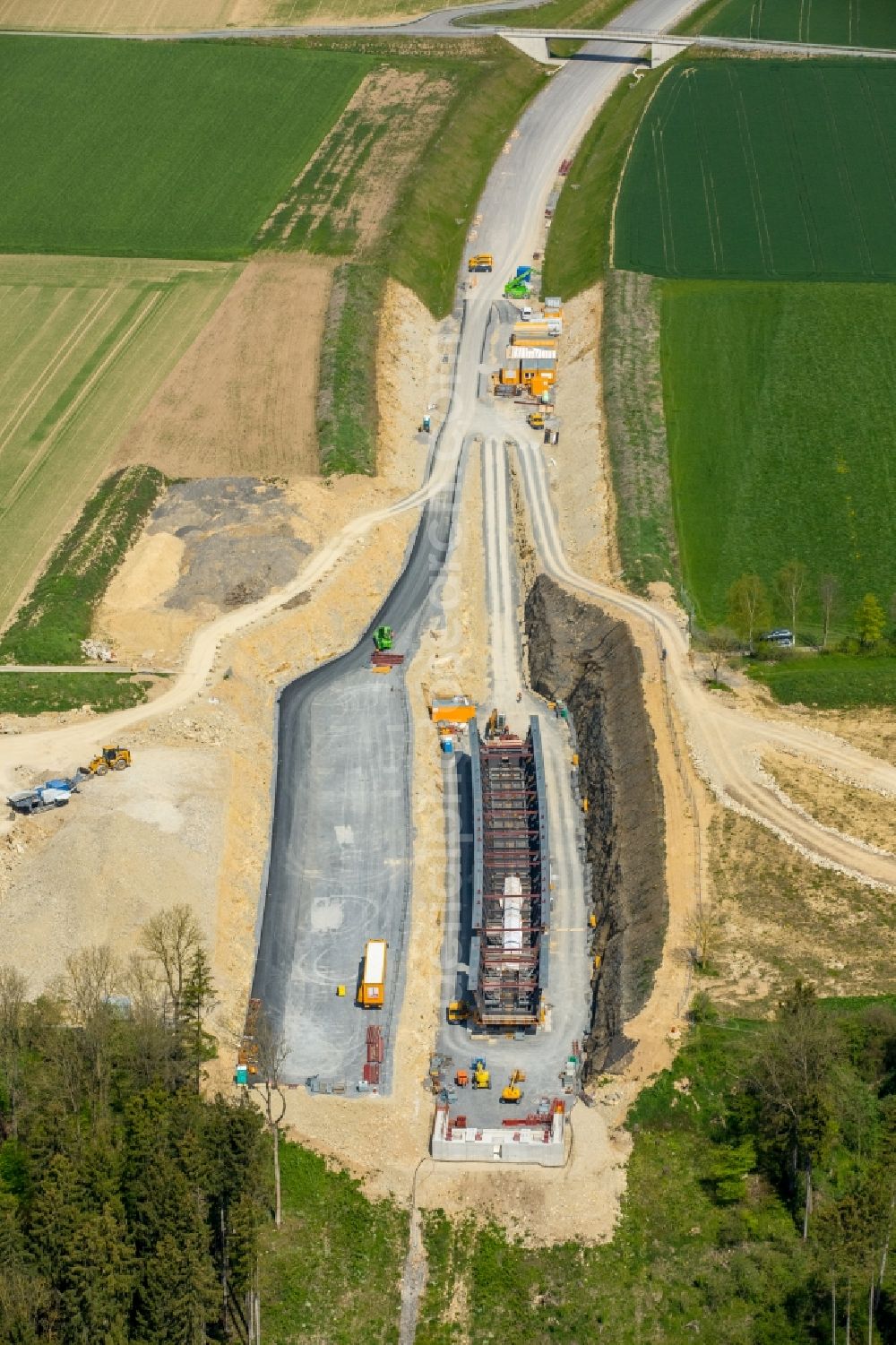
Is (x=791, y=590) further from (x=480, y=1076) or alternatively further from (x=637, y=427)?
(x=480, y=1076)

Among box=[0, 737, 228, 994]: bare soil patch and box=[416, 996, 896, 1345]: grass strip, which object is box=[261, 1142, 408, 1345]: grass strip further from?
box=[0, 737, 228, 994]: bare soil patch

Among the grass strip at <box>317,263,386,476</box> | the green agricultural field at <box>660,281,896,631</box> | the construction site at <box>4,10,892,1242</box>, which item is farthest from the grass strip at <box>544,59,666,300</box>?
the construction site at <box>4,10,892,1242</box>

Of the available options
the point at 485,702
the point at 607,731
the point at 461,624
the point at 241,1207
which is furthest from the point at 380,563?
the point at 241,1207

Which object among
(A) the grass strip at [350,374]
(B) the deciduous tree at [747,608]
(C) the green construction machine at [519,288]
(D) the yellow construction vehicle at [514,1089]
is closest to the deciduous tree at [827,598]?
(B) the deciduous tree at [747,608]

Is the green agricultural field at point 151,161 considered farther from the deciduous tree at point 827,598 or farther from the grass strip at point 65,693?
the deciduous tree at point 827,598

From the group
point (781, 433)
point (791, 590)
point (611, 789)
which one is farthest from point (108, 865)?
point (781, 433)

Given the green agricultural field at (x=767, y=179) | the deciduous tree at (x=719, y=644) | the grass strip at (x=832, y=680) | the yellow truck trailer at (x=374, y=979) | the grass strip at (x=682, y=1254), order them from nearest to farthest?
the grass strip at (x=682, y=1254) → the yellow truck trailer at (x=374, y=979) → the grass strip at (x=832, y=680) → the deciduous tree at (x=719, y=644) → the green agricultural field at (x=767, y=179)
